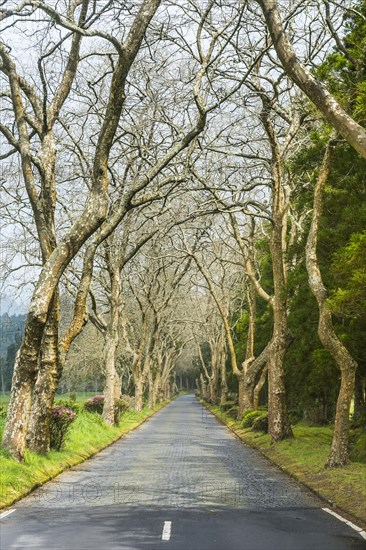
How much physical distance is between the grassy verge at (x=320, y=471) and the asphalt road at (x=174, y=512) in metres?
0.38

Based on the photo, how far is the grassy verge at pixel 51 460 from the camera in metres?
13.2

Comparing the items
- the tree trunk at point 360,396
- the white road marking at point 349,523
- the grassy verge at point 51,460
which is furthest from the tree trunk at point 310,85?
the tree trunk at point 360,396

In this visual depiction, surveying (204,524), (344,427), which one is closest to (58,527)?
(204,524)

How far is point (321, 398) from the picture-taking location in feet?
124

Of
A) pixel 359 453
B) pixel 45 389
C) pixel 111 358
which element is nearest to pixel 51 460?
pixel 45 389

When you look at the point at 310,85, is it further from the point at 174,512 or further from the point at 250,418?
the point at 250,418

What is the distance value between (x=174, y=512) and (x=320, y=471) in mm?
6234

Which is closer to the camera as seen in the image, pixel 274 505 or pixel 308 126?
pixel 274 505

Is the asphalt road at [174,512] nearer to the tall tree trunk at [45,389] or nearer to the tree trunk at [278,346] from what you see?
the tall tree trunk at [45,389]

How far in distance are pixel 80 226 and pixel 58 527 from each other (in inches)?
303

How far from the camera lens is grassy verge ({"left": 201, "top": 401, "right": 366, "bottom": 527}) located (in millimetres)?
12631

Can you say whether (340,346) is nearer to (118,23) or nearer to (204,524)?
(204,524)

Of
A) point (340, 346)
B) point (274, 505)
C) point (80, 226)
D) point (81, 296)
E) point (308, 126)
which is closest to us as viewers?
point (274, 505)

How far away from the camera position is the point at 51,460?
17.7 metres
